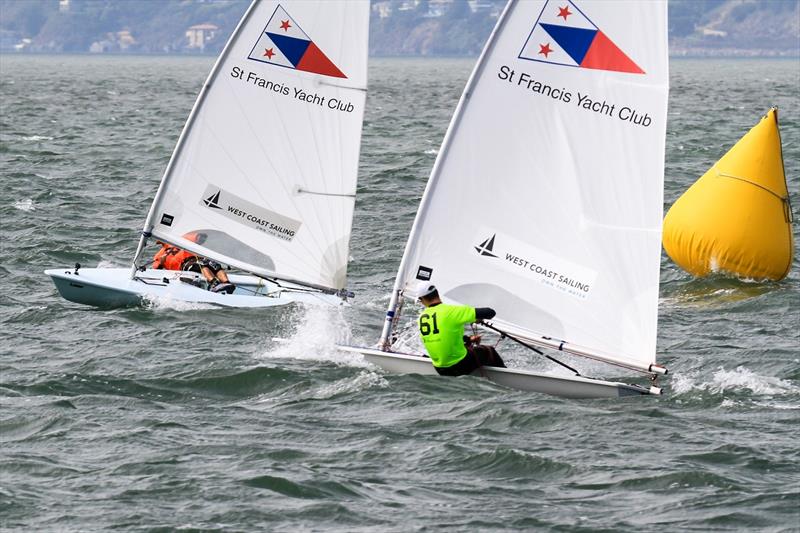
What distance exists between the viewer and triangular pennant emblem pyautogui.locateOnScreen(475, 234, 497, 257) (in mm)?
17328

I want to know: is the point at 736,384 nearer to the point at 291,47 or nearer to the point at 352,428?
the point at 352,428

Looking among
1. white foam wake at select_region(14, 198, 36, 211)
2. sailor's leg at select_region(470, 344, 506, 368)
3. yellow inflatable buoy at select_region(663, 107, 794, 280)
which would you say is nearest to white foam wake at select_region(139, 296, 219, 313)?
sailor's leg at select_region(470, 344, 506, 368)

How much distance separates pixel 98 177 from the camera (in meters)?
39.9

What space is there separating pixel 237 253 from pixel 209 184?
117 centimetres

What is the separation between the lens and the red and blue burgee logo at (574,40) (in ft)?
53.3

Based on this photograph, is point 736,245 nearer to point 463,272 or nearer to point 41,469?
point 463,272

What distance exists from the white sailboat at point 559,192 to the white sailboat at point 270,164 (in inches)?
198

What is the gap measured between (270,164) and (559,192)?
6.64m

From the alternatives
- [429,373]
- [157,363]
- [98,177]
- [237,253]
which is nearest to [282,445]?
[429,373]

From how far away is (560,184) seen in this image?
17.1 metres

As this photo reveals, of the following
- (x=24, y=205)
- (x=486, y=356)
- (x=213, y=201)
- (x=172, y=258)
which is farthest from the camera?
(x=24, y=205)

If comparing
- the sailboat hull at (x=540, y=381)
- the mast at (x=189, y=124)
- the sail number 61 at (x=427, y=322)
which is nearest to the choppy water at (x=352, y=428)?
the sailboat hull at (x=540, y=381)

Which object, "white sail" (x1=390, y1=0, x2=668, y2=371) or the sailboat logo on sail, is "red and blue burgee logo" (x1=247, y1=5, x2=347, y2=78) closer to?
the sailboat logo on sail

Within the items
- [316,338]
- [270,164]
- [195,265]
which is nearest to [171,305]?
[195,265]
